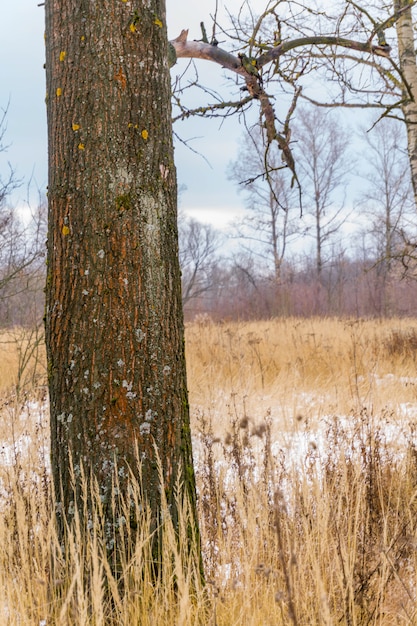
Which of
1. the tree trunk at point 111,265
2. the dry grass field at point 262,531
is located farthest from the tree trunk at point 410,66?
the tree trunk at point 111,265

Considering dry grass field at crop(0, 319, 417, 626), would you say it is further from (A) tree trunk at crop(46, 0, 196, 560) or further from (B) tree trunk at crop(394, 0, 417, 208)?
(B) tree trunk at crop(394, 0, 417, 208)

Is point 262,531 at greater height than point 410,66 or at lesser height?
lesser

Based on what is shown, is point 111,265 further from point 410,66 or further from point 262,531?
point 410,66

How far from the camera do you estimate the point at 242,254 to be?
2425 centimetres

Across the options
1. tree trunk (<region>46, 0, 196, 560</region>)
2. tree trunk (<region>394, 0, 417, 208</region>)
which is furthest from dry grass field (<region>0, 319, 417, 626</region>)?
tree trunk (<region>394, 0, 417, 208</region>)

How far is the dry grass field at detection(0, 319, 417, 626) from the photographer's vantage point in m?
1.87

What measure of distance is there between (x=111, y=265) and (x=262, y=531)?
1381mm

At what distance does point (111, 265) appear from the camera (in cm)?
206

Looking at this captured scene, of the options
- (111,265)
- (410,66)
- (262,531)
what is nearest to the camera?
(111,265)

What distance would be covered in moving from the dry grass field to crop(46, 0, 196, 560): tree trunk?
0.23 metres

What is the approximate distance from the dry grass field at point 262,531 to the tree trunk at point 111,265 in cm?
23

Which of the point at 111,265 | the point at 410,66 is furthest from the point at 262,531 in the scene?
the point at 410,66

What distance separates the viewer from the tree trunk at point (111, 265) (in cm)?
205

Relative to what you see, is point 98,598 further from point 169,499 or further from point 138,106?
point 138,106
